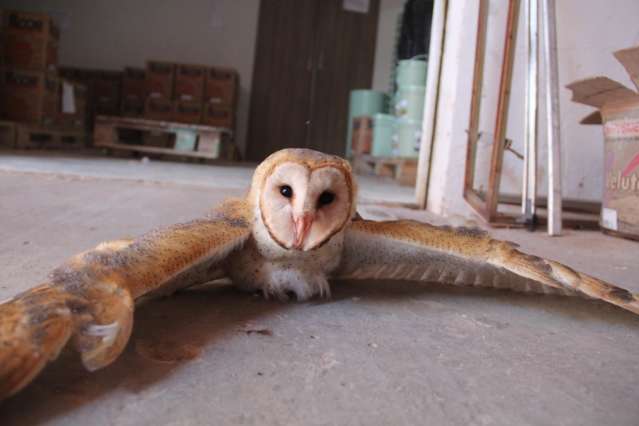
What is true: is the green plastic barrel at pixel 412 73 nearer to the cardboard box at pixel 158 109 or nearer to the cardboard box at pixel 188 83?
the cardboard box at pixel 188 83

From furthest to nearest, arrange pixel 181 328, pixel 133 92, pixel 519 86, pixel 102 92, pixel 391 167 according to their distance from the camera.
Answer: pixel 102 92 → pixel 133 92 → pixel 391 167 → pixel 519 86 → pixel 181 328

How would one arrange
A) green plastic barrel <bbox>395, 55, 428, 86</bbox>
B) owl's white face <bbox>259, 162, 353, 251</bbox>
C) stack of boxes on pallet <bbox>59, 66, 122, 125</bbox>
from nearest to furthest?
owl's white face <bbox>259, 162, 353, 251</bbox> < green plastic barrel <bbox>395, 55, 428, 86</bbox> < stack of boxes on pallet <bbox>59, 66, 122, 125</bbox>

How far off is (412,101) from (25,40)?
439 centimetres

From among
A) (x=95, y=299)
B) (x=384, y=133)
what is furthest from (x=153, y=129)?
(x=95, y=299)

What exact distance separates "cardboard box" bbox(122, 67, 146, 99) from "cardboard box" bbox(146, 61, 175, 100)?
0.93 feet

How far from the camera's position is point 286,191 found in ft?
3.65

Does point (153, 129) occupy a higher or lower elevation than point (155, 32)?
lower

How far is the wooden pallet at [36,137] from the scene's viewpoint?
19.3 ft

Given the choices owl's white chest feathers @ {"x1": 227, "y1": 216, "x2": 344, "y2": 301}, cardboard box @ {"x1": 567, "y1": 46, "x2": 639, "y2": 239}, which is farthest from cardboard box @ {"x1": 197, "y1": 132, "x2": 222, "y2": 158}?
owl's white chest feathers @ {"x1": 227, "y1": 216, "x2": 344, "y2": 301}

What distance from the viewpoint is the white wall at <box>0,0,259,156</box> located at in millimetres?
9359

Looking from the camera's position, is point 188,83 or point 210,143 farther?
point 188,83

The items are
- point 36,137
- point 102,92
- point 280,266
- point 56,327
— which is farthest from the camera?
point 102,92

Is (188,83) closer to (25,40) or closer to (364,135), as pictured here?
(25,40)

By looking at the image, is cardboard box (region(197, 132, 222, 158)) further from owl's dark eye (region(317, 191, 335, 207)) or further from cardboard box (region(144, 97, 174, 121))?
→ owl's dark eye (region(317, 191, 335, 207))
